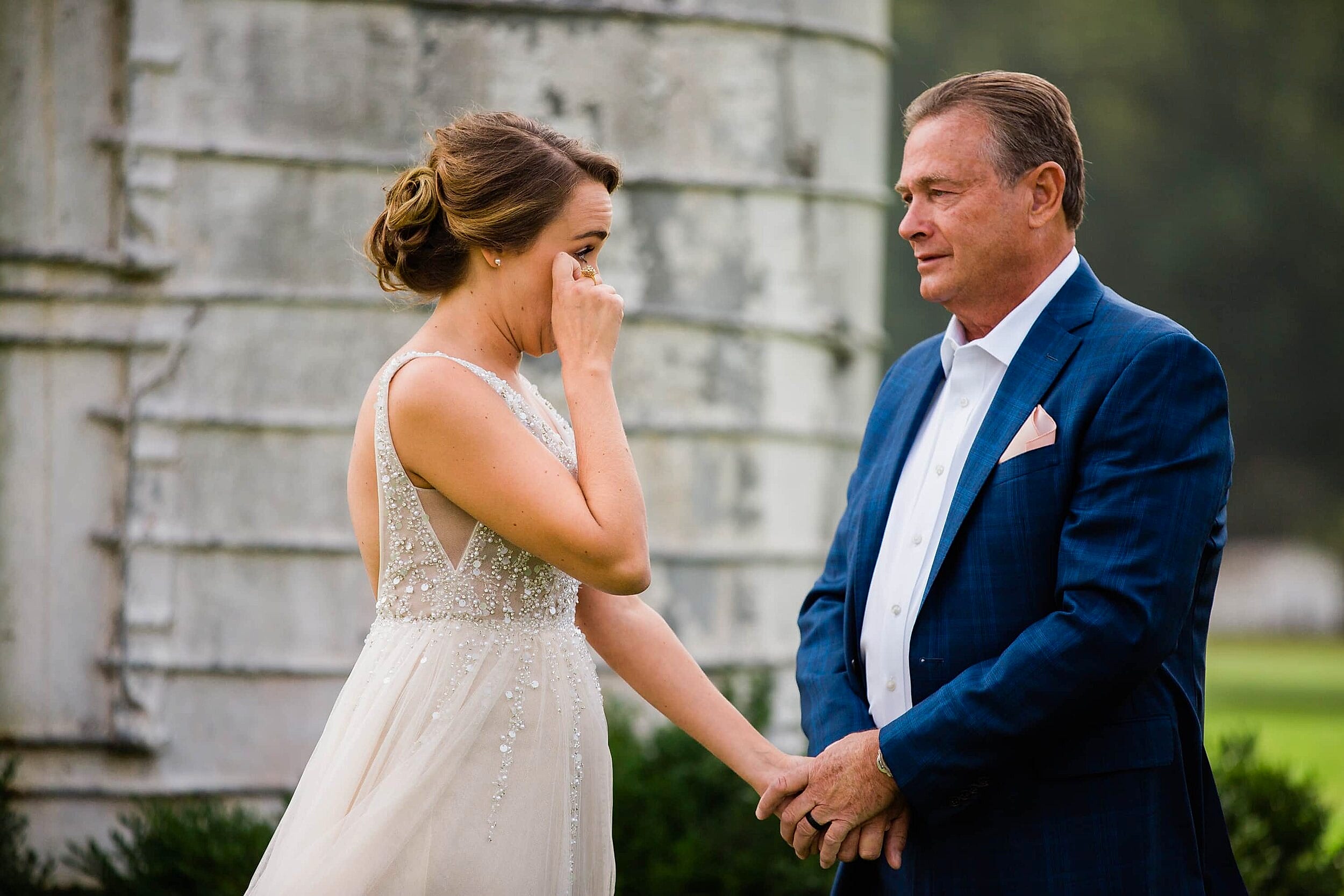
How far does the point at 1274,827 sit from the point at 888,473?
136 inches

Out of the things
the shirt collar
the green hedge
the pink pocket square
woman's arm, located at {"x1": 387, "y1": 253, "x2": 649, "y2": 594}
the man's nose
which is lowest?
the green hedge

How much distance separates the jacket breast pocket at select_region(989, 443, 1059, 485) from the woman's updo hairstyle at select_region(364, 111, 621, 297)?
3.53ft

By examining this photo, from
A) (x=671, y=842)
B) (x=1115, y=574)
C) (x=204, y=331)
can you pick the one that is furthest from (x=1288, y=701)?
(x=1115, y=574)

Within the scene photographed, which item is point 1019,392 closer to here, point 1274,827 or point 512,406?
point 512,406

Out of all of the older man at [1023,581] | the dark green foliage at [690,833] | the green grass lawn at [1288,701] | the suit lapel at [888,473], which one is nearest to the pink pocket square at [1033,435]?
the older man at [1023,581]

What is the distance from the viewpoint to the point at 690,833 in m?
5.42

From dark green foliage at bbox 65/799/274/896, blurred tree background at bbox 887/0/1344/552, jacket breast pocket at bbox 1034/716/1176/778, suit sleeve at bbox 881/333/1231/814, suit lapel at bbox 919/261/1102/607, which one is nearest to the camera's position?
suit sleeve at bbox 881/333/1231/814

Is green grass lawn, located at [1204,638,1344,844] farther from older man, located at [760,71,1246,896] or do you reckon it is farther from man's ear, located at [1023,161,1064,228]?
man's ear, located at [1023,161,1064,228]

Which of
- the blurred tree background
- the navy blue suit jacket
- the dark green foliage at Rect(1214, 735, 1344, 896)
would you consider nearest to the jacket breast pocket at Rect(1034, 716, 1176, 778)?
the navy blue suit jacket

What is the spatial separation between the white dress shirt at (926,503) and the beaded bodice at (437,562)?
0.79m

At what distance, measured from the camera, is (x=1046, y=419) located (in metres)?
2.92

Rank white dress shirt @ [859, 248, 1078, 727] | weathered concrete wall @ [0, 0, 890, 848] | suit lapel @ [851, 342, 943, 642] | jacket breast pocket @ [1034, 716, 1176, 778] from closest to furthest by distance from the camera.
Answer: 1. jacket breast pocket @ [1034, 716, 1176, 778]
2. white dress shirt @ [859, 248, 1078, 727]
3. suit lapel @ [851, 342, 943, 642]
4. weathered concrete wall @ [0, 0, 890, 848]

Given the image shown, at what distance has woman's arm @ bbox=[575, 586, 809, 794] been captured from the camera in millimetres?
3334

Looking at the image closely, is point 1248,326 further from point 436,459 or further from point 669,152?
point 436,459
